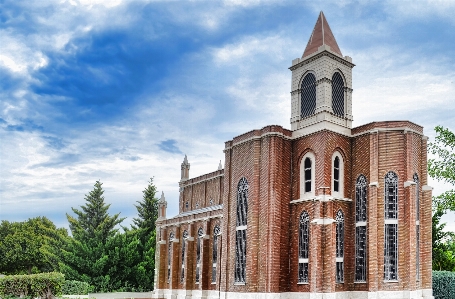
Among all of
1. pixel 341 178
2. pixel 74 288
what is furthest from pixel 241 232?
pixel 74 288

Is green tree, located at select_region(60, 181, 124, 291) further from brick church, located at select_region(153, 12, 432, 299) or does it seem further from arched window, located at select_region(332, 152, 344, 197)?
arched window, located at select_region(332, 152, 344, 197)

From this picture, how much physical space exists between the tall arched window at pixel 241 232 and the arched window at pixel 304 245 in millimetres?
3326

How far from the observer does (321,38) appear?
3117 cm

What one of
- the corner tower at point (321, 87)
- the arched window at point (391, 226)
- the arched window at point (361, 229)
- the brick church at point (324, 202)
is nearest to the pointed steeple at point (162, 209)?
the brick church at point (324, 202)

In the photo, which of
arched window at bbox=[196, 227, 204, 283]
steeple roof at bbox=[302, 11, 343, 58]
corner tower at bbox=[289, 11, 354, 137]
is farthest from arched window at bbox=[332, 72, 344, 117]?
arched window at bbox=[196, 227, 204, 283]

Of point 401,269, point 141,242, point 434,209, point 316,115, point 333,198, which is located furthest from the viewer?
point 141,242

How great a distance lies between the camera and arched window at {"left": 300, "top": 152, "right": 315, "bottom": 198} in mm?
28609

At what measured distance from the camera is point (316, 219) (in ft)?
87.4

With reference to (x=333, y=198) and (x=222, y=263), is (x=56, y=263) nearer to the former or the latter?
(x=222, y=263)

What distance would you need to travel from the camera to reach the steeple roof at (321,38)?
102 feet

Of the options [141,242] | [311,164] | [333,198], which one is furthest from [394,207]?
[141,242]

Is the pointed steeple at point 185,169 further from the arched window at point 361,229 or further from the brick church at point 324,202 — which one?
the arched window at point 361,229

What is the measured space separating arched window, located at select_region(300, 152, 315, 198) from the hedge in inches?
550

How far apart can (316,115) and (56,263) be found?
35.8 m
